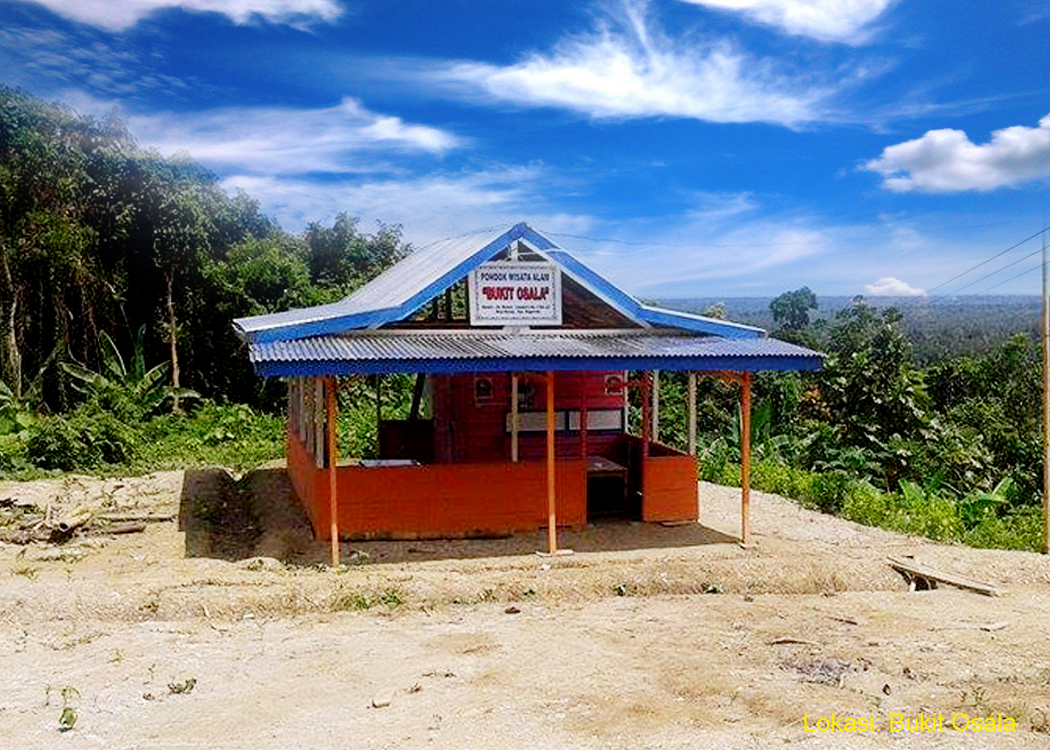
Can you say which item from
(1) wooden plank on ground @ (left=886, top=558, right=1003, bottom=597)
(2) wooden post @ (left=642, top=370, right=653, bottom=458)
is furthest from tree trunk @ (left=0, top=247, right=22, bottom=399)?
(1) wooden plank on ground @ (left=886, top=558, right=1003, bottom=597)

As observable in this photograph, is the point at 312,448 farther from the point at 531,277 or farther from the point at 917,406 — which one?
the point at 917,406

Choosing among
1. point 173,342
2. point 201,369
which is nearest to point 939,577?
point 173,342

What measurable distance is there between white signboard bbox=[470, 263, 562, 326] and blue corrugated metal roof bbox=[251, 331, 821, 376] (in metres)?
0.19

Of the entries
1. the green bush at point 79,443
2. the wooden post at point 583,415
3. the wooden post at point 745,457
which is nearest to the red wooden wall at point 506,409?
the wooden post at point 583,415

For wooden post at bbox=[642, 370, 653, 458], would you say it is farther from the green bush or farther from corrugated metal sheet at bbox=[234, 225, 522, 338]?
the green bush

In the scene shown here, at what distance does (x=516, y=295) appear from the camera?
504 inches

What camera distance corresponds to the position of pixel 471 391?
561 inches

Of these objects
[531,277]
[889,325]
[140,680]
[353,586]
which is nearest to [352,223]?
[889,325]

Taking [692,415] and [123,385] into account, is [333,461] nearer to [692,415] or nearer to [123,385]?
[692,415]

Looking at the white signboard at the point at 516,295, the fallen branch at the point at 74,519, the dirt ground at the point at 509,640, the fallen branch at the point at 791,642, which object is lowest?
the fallen branch at the point at 791,642

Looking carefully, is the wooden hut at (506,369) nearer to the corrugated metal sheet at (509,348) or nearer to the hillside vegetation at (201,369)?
the corrugated metal sheet at (509,348)

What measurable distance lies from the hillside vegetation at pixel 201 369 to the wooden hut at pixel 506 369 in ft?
16.3

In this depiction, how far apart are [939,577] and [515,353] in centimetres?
543

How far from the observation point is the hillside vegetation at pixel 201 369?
20.1m
